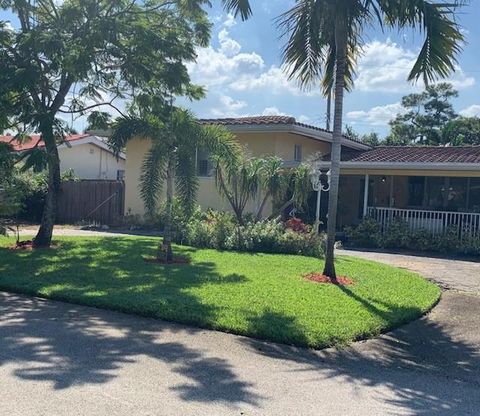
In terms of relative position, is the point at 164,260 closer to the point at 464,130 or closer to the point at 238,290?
the point at 238,290

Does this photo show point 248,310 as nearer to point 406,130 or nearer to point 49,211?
point 49,211

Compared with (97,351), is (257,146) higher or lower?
higher

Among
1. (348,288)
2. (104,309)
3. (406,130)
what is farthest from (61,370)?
(406,130)

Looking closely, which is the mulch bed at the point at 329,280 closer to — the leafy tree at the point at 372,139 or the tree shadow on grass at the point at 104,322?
the tree shadow on grass at the point at 104,322

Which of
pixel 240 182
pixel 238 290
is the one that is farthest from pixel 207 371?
pixel 240 182

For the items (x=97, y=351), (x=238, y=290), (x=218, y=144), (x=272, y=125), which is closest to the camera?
(x=97, y=351)

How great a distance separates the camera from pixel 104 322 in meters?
6.87

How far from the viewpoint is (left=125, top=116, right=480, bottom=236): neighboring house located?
1777 cm

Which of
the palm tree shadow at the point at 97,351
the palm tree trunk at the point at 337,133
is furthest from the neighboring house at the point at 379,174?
the palm tree shadow at the point at 97,351

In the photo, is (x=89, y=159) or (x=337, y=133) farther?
(x=89, y=159)

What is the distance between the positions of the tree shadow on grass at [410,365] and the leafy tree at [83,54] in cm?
612

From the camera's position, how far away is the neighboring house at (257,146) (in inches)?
758

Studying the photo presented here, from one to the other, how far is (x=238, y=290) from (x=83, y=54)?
5458 mm

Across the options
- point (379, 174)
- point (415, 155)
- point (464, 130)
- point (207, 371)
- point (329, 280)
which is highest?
point (464, 130)
